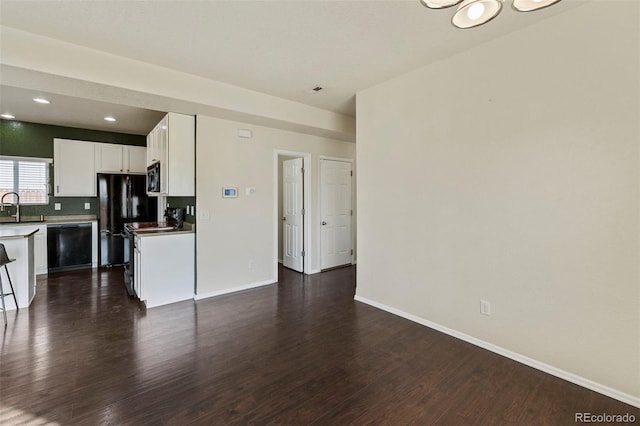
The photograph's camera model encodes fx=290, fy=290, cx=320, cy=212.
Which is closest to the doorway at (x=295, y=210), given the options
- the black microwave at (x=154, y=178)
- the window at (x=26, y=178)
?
the black microwave at (x=154, y=178)

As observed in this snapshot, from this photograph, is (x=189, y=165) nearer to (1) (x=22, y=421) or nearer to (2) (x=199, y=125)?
(2) (x=199, y=125)

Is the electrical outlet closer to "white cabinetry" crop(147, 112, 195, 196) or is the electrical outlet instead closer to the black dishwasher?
"white cabinetry" crop(147, 112, 195, 196)

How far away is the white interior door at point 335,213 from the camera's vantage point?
5410mm

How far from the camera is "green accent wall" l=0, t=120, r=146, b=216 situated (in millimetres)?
5016

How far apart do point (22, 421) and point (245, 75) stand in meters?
3.44

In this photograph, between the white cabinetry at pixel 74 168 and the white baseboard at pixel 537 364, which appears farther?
the white cabinetry at pixel 74 168

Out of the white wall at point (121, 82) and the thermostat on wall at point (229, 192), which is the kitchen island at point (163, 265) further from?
the white wall at point (121, 82)

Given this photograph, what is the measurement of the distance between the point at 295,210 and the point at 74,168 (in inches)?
164

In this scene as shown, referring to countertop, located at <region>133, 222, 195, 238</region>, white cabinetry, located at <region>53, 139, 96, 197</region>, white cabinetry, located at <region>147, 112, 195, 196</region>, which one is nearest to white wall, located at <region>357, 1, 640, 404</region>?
white cabinetry, located at <region>147, 112, 195, 196</region>

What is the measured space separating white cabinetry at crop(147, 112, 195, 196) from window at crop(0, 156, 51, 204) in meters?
3.15

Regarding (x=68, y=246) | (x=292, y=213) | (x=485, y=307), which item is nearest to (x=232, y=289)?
(x=292, y=213)

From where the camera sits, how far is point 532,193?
96.0 inches

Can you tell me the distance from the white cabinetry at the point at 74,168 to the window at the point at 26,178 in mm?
244

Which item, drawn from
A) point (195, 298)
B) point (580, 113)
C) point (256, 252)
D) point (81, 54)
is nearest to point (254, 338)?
point (195, 298)
